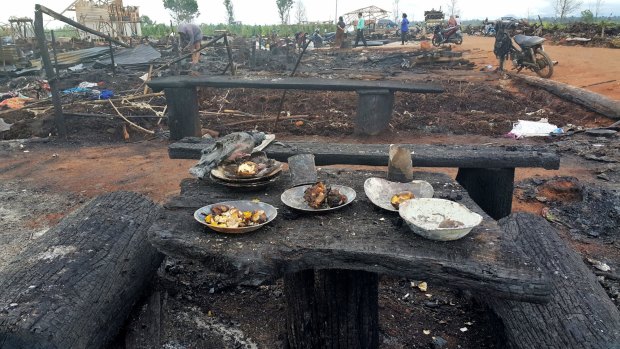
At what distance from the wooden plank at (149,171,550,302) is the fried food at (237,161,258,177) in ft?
1.53

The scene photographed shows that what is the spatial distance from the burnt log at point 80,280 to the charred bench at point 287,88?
3854 millimetres

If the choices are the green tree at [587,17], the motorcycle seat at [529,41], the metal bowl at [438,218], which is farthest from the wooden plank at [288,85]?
the green tree at [587,17]

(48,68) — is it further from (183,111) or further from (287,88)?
(287,88)

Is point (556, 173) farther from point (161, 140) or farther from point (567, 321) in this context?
point (161, 140)

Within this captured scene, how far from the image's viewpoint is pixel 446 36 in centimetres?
2098

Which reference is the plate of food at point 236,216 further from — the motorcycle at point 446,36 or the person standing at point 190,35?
the motorcycle at point 446,36

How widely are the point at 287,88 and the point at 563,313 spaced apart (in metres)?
5.18

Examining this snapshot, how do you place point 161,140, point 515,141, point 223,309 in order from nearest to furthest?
point 223,309 → point 515,141 → point 161,140

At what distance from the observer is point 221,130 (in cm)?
801

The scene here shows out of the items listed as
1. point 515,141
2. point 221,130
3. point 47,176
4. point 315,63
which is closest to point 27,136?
point 47,176

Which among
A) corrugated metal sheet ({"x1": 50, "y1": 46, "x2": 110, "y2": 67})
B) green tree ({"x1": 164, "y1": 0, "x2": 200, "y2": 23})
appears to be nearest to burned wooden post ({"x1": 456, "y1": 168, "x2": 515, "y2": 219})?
corrugated metal sheet ({"x1": 50, "y1": 46, "x2": 110, "y2": 67})

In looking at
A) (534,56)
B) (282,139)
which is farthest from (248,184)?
(534,56)

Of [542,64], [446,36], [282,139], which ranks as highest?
[446,36]

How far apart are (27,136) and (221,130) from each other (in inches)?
139
